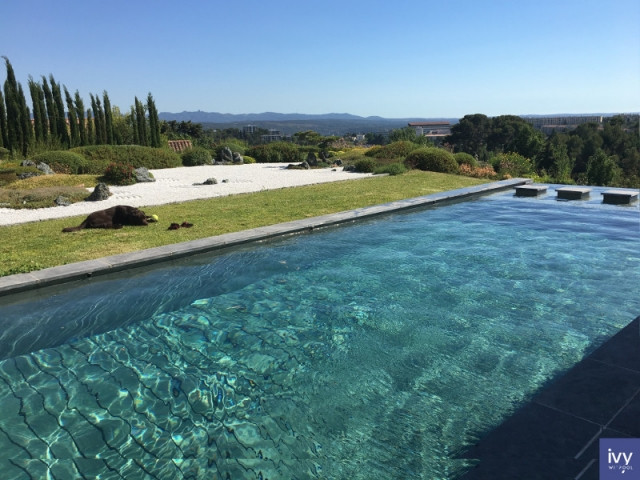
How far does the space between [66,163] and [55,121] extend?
7.75 metres

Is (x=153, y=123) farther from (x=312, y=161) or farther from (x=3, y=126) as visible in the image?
(x=312, y=161)

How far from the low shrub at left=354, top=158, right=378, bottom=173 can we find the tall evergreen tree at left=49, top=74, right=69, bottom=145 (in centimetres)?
1770

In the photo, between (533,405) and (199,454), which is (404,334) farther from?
(199,454)

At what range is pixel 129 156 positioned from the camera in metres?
23.9

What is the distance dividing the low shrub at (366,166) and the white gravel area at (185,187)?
77cm

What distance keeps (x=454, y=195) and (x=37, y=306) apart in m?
10.9

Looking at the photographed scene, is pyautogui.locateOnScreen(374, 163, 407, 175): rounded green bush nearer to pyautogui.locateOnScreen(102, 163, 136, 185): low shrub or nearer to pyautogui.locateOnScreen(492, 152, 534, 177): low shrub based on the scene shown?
pyautogui.locateOnScreen(492, 152, 534, 177): low shrub

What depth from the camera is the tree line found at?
79.1 feet

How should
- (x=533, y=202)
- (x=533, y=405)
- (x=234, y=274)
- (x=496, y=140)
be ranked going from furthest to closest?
(x=496, y=140) < (x=533, y=202) < (x=234, y=274) < (x=533, y=405)

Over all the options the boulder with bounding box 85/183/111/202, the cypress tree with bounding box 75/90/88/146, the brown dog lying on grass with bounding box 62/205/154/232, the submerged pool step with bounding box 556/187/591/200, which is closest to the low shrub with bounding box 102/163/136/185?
the boulder with bounding box 85/183/111/202

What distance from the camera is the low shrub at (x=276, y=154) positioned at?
29.9m

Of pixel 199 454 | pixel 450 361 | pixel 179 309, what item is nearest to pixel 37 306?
pixel 179 309

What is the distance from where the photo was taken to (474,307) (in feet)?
18.2

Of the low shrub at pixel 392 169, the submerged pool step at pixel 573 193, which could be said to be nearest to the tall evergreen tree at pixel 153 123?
the low shrub at pixel 392 169
